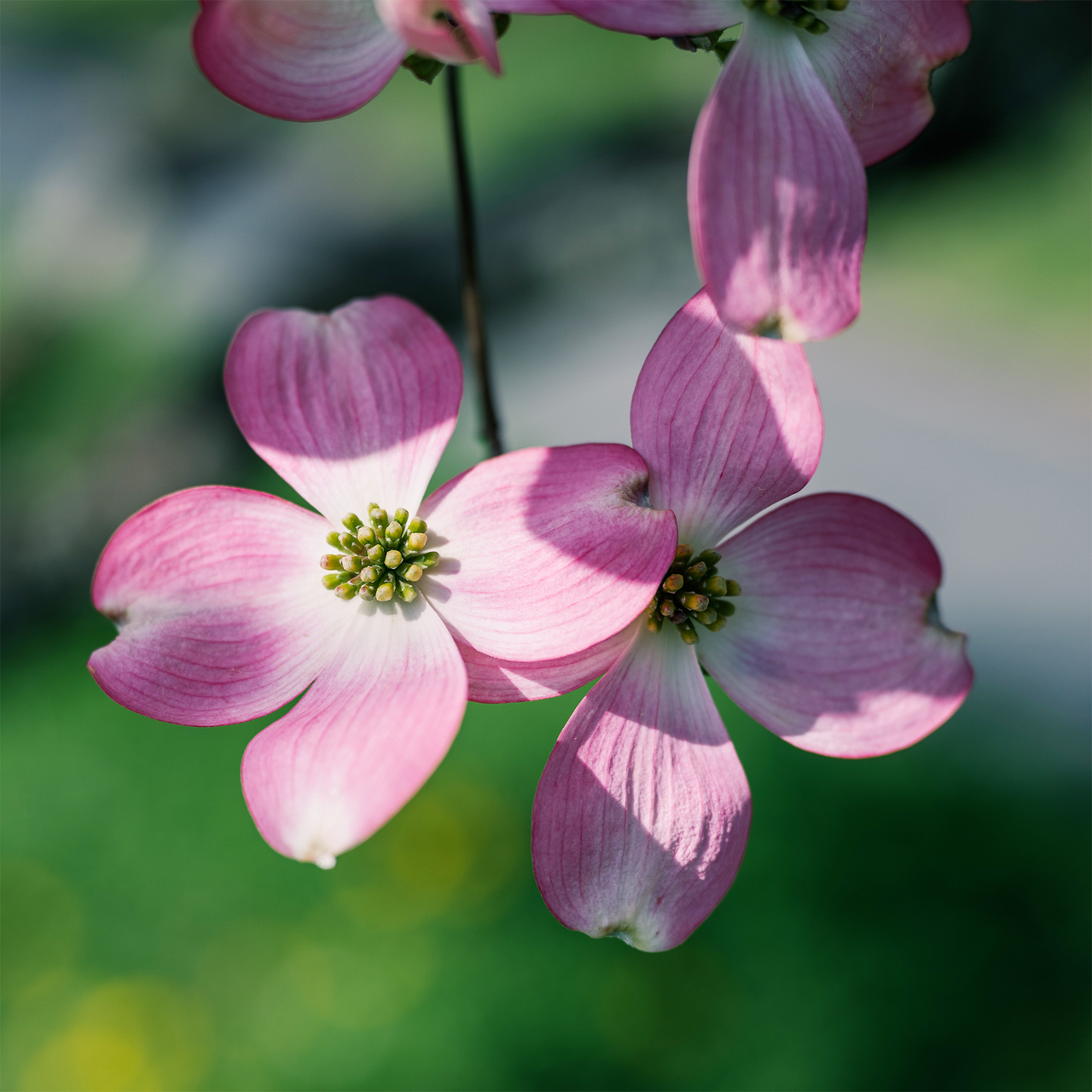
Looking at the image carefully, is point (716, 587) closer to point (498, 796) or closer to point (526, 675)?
point (526, 675)

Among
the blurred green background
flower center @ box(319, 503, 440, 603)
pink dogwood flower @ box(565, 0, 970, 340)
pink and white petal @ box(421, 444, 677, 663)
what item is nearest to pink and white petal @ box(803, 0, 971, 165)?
pink dogwood flower @ box(565, 0, 970, 340)

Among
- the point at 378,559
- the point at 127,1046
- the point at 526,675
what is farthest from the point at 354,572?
the point at 127,1046

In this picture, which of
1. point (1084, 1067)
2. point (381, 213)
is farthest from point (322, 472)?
point (381, 213)

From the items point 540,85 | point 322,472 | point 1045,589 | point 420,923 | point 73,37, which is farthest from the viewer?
point 73,37

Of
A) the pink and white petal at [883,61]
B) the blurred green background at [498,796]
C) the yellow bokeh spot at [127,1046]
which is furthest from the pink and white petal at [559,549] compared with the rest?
the yellow bokeh spot at [127,1046]

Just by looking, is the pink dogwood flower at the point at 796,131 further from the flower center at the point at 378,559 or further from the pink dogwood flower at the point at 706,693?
the flower center at the point at 378,559

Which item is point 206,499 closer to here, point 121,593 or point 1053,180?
point 121,593

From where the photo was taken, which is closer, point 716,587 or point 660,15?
point 660,15
